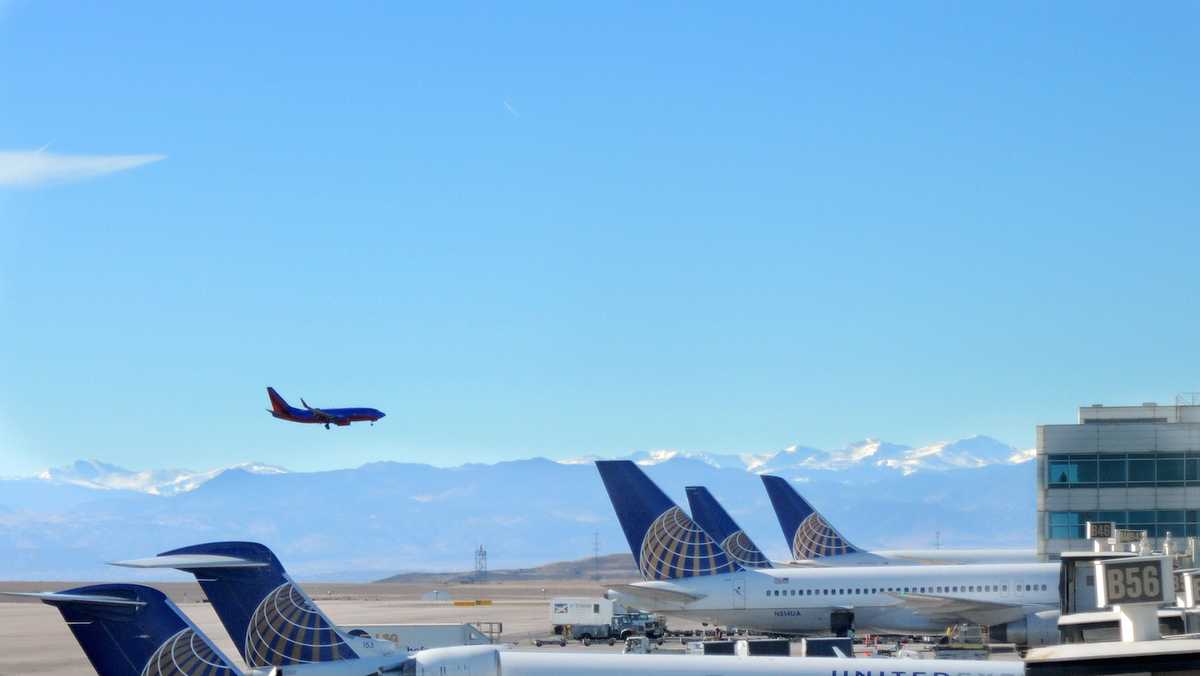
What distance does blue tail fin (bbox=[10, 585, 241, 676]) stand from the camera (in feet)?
112

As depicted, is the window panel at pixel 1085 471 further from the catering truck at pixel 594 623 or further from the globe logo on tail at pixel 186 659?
the globe logo on tail at pixel 186 659

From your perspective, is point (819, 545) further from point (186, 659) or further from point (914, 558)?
point (186, 659)

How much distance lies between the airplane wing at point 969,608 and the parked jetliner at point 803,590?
0.04 meters

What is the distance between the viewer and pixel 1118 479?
8369 cm

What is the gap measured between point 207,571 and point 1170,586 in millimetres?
21857

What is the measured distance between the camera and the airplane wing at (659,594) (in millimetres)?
66625

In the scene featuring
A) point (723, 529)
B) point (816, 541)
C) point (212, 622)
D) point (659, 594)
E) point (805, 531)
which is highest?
point (805, 531)

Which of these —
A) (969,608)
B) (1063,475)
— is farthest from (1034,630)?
(1063,475)

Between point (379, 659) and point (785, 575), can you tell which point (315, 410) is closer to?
point (785, 575)

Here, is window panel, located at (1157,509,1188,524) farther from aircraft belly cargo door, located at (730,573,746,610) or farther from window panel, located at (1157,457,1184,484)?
aircraft belly cargo door, located at (730,573,746,610)

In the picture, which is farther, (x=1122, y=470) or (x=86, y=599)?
(x=1122, y=470)

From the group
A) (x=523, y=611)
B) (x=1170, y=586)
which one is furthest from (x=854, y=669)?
(x=523, y=611)

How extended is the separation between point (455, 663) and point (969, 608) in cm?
3739

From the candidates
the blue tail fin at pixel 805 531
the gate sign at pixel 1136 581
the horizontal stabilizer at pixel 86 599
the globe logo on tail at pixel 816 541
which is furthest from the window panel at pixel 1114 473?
the horizontal stabilizer at pixel 86 599
